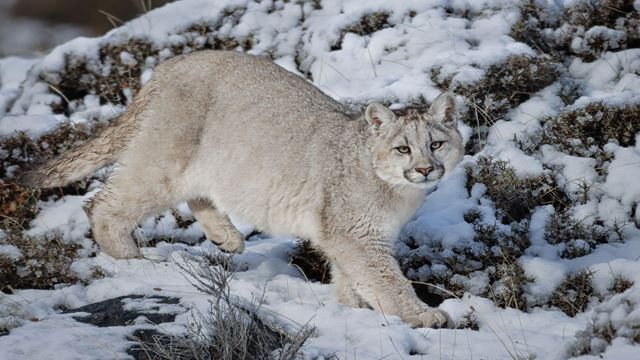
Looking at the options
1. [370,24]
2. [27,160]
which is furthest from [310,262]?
[370,24]

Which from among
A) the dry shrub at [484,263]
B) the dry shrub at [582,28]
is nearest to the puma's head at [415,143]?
the dry shrub at [484,263]

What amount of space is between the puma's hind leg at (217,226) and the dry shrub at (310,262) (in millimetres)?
534

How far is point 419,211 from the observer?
742 centimetres

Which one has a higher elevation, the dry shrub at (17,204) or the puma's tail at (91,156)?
the puma's tail at (91,156)

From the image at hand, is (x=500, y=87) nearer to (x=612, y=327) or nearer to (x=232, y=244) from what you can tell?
(x=232, y=244)

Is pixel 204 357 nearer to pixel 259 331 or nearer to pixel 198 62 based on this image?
pixel 259 331

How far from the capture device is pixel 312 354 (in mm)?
4938

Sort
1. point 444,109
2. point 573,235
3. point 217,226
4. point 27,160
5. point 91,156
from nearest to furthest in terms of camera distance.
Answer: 1. point 444,109
2. point 573,235
3. point 91,156
4. point 217,226
5. point 27,160

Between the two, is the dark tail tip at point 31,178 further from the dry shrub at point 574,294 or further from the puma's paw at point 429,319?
the dry shrub at point 574,294

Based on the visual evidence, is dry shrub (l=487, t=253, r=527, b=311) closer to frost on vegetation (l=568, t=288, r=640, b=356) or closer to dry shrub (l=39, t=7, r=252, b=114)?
frost on vegetation (l=568, t=288, r=640, b=356)

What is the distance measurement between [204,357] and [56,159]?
10.8 feet

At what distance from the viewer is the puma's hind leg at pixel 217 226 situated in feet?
23.9

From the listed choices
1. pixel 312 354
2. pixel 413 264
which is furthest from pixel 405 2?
pixel 312 354

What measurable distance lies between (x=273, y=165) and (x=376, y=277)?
127 cm
